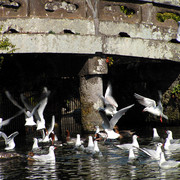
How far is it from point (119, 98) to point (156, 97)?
1.86 m

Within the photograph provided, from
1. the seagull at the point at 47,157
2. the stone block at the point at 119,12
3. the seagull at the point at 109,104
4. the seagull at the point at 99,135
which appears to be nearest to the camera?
the seagull at the point at 47,157

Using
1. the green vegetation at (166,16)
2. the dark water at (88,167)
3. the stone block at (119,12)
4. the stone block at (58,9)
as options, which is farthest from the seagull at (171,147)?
the green vegetation at (166,16)

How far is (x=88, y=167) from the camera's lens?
38.8ft

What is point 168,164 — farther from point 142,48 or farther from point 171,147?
point 142,48

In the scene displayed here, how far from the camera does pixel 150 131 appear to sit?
2012 cm

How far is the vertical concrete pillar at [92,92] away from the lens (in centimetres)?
1853

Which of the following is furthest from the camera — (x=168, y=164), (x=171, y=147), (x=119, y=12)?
(x=119, y=12)

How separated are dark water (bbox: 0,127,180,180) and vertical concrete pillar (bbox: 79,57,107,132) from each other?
3.41 m

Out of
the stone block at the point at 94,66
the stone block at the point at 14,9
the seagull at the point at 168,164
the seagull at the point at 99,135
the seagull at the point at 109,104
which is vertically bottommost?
the seagull at the point at 168,164

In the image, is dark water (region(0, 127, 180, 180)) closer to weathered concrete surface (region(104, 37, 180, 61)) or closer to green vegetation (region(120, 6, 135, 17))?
weathered concrete surface (region(104, 37, 180, 61))

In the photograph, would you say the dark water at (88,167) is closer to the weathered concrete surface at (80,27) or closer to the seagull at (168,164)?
the seagull at (168,164)

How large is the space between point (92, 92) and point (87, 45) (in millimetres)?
1791

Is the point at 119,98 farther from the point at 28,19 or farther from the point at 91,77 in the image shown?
the point at 28,19

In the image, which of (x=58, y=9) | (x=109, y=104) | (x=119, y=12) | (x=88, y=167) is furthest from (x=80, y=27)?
(x=88, y=167)
